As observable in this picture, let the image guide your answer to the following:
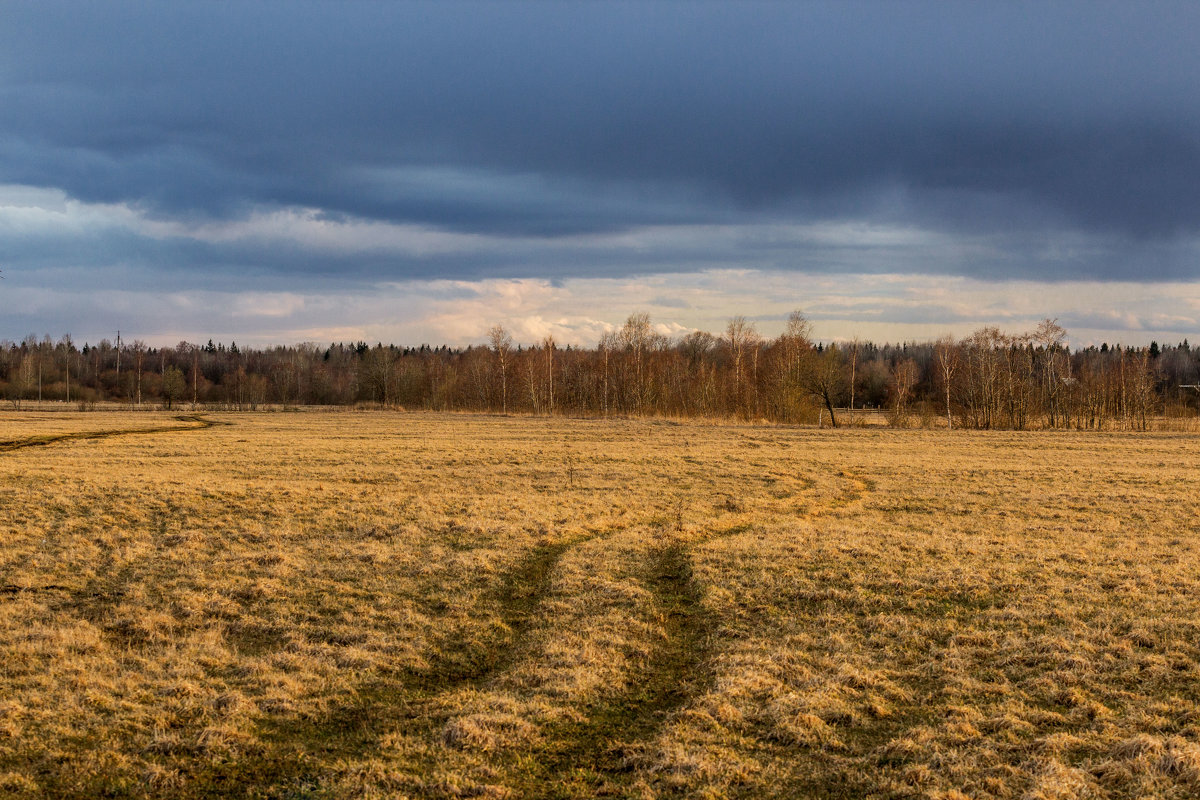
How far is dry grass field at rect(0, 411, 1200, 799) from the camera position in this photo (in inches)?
317

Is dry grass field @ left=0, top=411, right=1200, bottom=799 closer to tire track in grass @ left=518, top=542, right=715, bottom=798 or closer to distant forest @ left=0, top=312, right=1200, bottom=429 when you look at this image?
tire track in grass @ left=518, top=542, right=715, bottom=798

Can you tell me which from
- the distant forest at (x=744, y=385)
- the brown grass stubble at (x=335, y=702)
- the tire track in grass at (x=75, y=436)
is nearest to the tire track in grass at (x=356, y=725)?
the brown grass stubble at (x=335, y=702)

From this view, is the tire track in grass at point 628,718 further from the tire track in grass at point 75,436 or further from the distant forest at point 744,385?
the distant forest at point 744,385

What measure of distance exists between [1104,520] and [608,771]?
834 inches

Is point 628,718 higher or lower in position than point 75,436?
lower

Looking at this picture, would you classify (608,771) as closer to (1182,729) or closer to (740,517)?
(1182,729)

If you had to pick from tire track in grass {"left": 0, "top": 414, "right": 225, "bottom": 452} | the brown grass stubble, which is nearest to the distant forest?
tire track in grass {"left": 0, "top": 414, "right": 225, "bottom": 452}

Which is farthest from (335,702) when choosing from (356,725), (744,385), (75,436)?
(744,385)

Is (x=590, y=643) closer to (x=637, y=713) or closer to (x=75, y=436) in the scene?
(x=637, y=713)

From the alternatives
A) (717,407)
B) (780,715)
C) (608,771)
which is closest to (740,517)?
(780,715)

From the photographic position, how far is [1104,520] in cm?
2345

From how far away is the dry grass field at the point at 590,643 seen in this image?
805 centimetres

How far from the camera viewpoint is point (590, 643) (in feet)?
39.4

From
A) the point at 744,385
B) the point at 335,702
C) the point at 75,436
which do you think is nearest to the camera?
the point at 335,702
